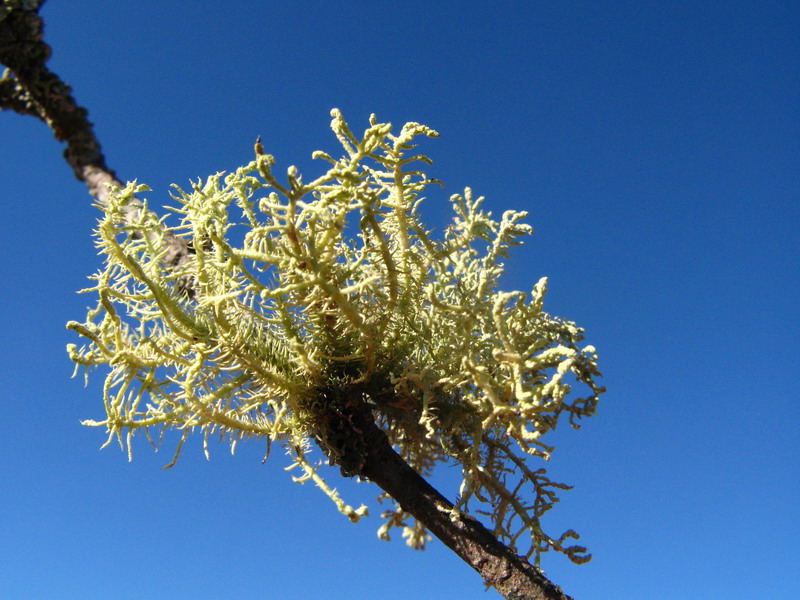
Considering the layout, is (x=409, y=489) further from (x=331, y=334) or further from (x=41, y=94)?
(x=41, y=94)

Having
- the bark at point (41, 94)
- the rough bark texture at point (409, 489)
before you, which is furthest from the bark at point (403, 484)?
the bark at point (41, 94)

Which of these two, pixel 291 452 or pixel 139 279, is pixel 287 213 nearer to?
pixel 139 279

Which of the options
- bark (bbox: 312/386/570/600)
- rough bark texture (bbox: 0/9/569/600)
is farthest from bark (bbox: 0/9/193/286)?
bark (bbox: 312/386/570/600)

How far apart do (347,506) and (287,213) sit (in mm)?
665

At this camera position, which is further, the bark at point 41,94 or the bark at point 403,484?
the bark at point 41,94

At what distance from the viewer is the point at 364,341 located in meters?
1.36

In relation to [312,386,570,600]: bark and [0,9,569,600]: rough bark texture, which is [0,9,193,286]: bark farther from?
[312,386,570,600]: bark

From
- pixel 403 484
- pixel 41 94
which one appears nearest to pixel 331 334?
pixel 403 484

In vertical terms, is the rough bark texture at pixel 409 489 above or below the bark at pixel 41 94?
below

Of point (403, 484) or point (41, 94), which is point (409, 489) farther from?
point (41, 94)

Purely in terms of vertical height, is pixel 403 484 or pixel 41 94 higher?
pixel 41 94

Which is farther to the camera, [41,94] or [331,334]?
[41,94]

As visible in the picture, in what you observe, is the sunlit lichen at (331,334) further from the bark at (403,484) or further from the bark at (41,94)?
the bark at (41,94)

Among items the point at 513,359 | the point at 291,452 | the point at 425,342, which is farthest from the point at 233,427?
the point at 513,359
